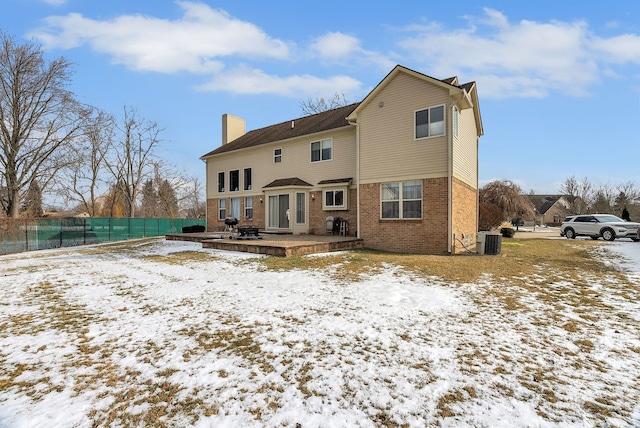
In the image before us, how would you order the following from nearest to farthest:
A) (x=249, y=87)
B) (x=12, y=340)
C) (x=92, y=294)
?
(x=12, y=340) → (x=92, y=294) → (x=249, y=87)

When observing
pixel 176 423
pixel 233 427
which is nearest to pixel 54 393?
pixel 176 423

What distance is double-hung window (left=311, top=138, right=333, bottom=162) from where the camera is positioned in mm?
15078

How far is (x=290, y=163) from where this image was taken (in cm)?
1664

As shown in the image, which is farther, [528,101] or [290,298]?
[528,101]

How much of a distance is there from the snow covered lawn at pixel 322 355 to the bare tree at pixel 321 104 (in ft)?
87.0

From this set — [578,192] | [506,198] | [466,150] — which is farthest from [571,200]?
[466,150]

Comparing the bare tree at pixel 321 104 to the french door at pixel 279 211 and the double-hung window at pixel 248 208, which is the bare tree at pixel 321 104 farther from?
the french door at pixel 279 211

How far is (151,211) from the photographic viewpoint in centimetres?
4300

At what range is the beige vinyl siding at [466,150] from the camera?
1155 cm

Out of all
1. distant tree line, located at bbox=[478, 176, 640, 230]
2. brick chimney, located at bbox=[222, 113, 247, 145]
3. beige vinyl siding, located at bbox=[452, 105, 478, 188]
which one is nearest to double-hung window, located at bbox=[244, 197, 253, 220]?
brick chimney, located at bbox=[222, 113, 247, 145]

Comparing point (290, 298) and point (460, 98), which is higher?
point (460, 98)

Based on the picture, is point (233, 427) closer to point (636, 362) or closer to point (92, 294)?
point (636, 362)

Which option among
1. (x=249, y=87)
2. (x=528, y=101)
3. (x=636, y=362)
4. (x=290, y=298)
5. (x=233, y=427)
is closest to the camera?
(x=233, y=427)

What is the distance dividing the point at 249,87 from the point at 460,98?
11.6 m
